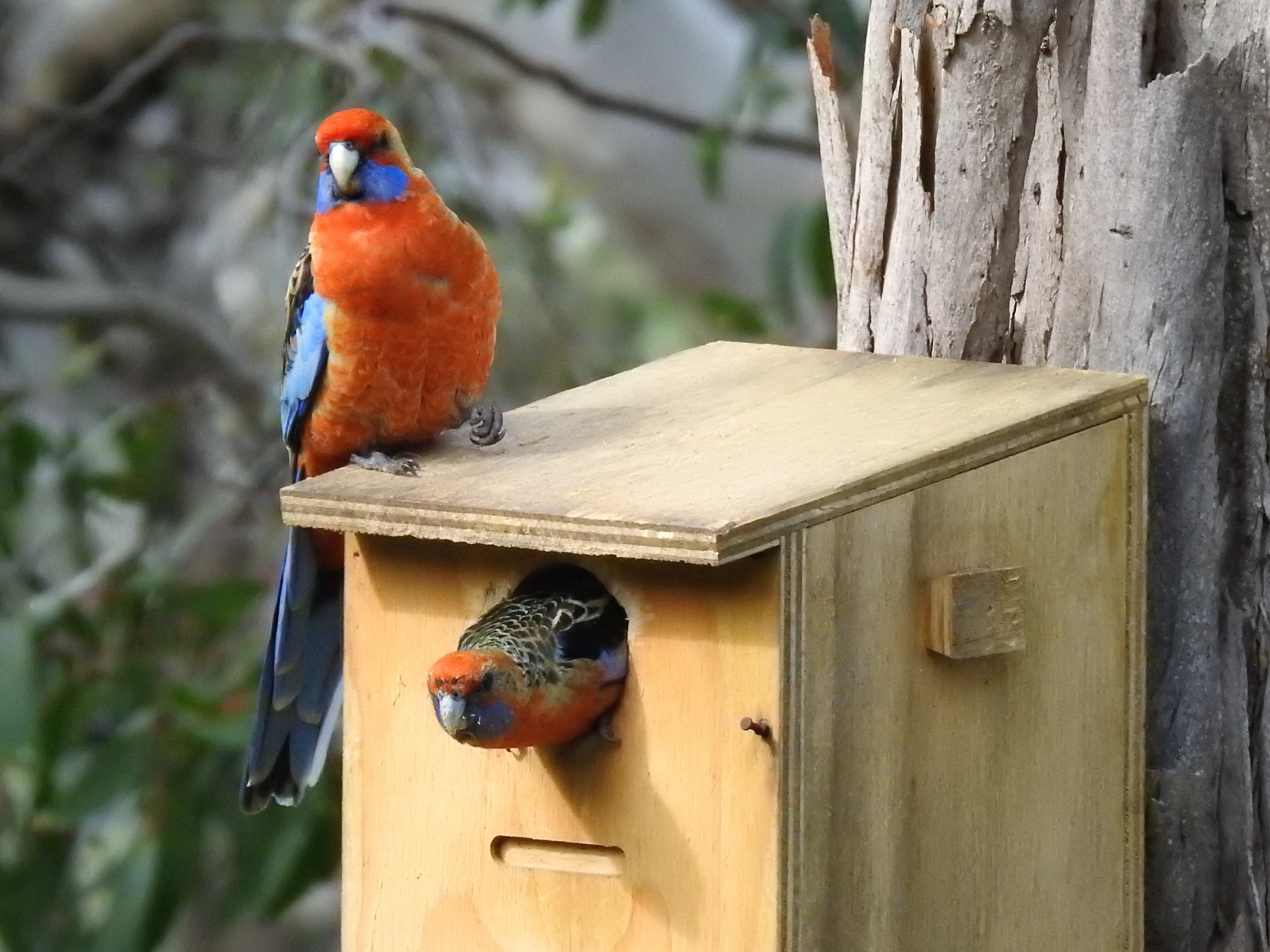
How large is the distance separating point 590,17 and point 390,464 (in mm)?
2553

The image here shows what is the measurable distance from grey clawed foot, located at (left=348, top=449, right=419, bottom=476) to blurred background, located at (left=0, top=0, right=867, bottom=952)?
1.48m

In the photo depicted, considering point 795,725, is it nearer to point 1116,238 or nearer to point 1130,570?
point 1130,570

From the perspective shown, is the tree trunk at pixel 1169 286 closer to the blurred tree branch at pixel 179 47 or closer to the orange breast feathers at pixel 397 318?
the orange breast feathers at pixel 397 318

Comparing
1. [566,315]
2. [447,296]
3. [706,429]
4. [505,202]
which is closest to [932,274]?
[706,429]

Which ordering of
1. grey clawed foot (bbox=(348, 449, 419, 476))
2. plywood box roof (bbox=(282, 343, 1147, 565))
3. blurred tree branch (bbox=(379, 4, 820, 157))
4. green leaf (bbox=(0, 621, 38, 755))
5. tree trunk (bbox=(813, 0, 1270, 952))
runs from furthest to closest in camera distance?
blurred tree branch (bbox=(379, 4, 820, 157))
green leaf (bbox=(0, 621, 38, 755))
tree trunk (bbox=(813, 0, 1270, 952))
grey clawed foot (bbox=(348, 449, 419, 476))
plywood box roof (bbox=(282, 343, 1147, 565))

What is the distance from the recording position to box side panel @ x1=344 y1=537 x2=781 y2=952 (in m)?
1.97

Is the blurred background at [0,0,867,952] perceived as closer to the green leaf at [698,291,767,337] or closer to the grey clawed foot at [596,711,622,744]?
the green leaf at [698,291,767,337]

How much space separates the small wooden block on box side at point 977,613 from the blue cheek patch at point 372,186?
39.2 inches

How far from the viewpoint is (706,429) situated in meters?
2.29

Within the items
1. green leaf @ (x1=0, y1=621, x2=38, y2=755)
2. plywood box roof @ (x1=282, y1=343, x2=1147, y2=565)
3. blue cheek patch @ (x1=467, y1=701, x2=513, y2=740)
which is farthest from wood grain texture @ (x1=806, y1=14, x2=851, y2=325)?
green leaf @ (x1=0, y1=621, x2=38, y2=755)

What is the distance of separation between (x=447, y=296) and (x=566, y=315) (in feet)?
12.0

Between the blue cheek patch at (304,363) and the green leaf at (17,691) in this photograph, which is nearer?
the blue cheek patch at (304,363)

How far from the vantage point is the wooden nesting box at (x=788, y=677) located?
1.95 metres

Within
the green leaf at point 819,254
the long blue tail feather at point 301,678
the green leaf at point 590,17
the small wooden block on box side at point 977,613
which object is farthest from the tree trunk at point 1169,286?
the green leaf at point 590,17
